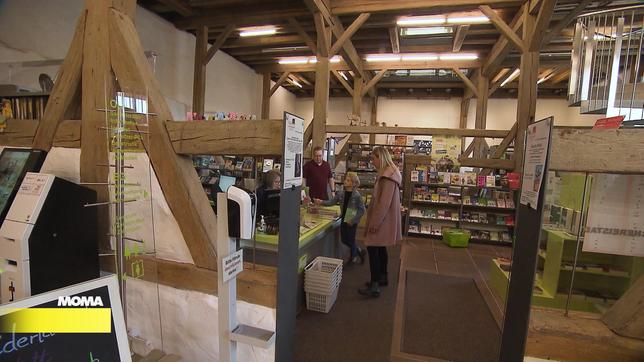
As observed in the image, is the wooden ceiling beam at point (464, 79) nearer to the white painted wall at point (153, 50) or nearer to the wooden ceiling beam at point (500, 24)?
the wooden ceiling beam at point (500, 24)

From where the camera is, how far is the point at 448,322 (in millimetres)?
3055

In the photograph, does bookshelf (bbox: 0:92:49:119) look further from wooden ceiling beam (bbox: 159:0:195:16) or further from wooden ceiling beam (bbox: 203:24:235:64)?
wooden ceiling beam (bbox: 203:24:235:64)

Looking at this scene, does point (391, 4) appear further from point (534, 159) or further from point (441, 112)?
point (441, 112)

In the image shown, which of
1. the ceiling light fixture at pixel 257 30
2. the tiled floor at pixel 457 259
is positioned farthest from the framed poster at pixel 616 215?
the ceiling light fixture at pixel 257 30

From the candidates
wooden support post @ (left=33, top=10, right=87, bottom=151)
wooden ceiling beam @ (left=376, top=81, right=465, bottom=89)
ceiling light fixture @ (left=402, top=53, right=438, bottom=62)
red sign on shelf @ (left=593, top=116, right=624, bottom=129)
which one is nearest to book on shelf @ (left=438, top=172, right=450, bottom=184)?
ceiling light fixture @ (left=402, top=53, right=438, bottom=62)

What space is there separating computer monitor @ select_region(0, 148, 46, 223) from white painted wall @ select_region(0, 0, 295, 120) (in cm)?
175

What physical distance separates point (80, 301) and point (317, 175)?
3.63m

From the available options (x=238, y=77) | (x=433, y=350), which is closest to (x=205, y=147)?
(x=433, y=350)

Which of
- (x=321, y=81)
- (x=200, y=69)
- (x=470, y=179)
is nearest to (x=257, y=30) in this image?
(x=200, y=69)

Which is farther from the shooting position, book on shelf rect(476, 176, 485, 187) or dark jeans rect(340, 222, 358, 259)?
book on shelf rect(476, 176, 485, 187)

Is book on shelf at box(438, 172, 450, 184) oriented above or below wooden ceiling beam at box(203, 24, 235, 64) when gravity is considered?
below

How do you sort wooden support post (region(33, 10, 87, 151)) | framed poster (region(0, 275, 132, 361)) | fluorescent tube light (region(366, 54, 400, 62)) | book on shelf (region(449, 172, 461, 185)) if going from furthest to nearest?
1. fluorescent tube light (region(366, 54, 400, 62))
2. book on shelf (region(449, 172, 461, 185))
3. wooden support post (region(33, 10, 87, 151))
4. framed poster (region(0, 275, 132, 361))

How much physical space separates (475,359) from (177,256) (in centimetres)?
240

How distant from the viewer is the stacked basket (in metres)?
3.04
